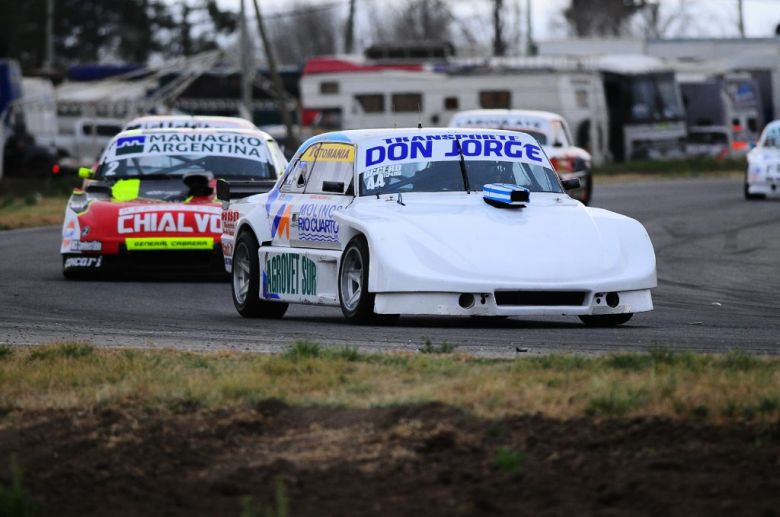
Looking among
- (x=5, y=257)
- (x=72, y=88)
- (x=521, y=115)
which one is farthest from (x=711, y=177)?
(x=5, y=257)

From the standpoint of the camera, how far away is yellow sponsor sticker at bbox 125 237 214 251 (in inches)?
644

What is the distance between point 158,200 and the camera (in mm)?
16781

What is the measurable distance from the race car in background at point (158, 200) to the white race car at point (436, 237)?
3241 millimetres

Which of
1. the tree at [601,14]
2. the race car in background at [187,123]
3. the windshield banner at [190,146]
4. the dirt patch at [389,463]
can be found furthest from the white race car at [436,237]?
the tree at [601,14]

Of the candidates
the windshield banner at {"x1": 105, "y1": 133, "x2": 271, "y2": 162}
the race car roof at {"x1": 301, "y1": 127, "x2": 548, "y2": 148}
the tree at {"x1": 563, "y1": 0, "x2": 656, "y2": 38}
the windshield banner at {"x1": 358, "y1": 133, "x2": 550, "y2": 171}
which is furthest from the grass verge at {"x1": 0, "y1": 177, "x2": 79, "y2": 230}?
the tree at {"x1": 563, "y1": 0, "x2": 656, "y2": 38}

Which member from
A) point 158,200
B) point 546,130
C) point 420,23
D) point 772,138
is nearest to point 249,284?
point 158,200

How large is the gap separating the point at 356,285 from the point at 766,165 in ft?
70.6

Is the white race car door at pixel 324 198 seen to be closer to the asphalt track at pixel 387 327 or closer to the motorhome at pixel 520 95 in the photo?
the asphalt track at pixel 387 327

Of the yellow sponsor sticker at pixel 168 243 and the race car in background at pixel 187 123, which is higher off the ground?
the race car in background at pixel 187 123

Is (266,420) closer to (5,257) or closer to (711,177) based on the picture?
(5,257)

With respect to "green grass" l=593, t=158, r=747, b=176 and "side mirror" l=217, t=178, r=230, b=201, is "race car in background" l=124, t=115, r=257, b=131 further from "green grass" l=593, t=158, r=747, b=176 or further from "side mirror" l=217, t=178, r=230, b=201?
"green grass" l=593, t=158, r=747, b=176

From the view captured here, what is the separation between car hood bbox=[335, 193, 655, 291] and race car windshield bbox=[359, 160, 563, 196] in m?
0.21

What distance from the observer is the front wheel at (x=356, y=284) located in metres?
11.1

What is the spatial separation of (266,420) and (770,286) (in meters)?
→ 9.89
